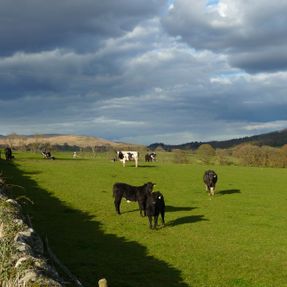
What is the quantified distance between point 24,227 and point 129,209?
15.5 meters

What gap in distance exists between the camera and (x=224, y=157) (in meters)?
96.2

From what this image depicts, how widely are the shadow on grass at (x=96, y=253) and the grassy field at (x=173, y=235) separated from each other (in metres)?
0.03

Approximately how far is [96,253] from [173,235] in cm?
490

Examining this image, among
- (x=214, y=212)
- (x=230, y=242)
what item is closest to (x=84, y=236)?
(x=230, y=242)

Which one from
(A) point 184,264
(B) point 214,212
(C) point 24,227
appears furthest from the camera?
(B) point 214,212

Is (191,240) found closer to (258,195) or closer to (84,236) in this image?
(84,236)

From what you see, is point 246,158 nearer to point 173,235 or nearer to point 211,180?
point 211,180

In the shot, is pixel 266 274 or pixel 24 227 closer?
pixel 24 227

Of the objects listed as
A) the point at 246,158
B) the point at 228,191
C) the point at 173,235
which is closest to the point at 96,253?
the point at 173,235

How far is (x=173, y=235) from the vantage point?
21172 millimetres

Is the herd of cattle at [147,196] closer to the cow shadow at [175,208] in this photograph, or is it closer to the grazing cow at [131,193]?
the grazing cow at [131,193]

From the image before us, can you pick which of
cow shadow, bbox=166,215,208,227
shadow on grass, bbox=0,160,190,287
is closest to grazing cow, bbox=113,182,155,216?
shadow on grass, bbox=0,160,190,287

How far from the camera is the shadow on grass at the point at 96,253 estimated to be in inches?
566

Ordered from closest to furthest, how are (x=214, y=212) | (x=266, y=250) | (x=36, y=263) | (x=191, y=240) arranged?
(x=36, y=263) < (x=266, y=250) < (x=191, y=240) < (x=214, y=212)
